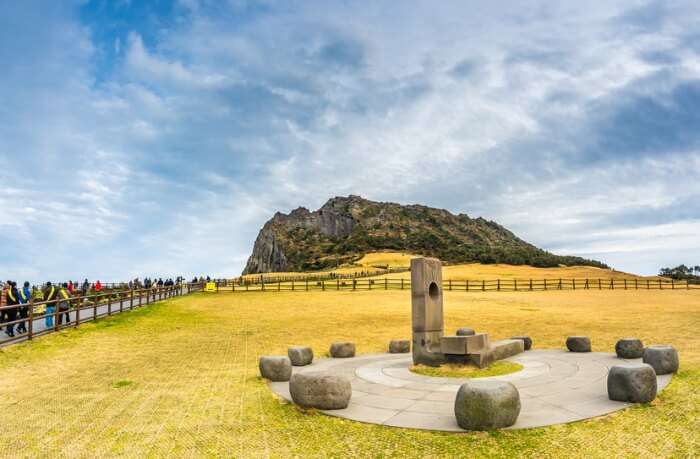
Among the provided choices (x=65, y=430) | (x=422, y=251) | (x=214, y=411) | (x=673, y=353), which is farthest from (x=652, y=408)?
(x=422, y=251)

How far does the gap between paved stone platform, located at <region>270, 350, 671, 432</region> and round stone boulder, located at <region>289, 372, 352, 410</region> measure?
167 mm

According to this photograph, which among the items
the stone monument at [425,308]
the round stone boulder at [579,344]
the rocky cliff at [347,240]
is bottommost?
the round stone boulder at [579,344]

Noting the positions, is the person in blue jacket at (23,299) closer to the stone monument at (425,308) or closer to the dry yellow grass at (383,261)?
the stone monument at (425,308)

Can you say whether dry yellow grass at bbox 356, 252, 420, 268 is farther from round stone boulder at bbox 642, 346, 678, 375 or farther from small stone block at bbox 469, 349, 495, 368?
round stone boulder at bbox 642, 346, 678, 375

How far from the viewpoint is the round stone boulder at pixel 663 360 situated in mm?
9961

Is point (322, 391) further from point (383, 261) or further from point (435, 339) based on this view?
point (383, 261)

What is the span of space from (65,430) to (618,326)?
20.1 meters

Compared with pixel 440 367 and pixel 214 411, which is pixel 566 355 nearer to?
pixel 440 367

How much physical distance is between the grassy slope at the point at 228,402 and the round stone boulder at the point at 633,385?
245mm

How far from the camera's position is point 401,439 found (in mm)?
6484

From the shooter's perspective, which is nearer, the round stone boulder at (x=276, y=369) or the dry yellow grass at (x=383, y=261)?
the round stone boulder at (x=276, y=369)

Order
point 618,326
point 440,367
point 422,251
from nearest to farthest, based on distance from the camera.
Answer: point 440,367
point 618,326
point 422,251

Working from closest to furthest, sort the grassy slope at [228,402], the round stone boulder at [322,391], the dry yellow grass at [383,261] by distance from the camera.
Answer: the grassy slope at [228,402] → the round stone boulder at [322,391] → the dry yellow grass at [383,261]

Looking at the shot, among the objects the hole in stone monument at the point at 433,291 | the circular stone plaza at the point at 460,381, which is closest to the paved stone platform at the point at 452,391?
the circular stone plaza at the point at 460,381
